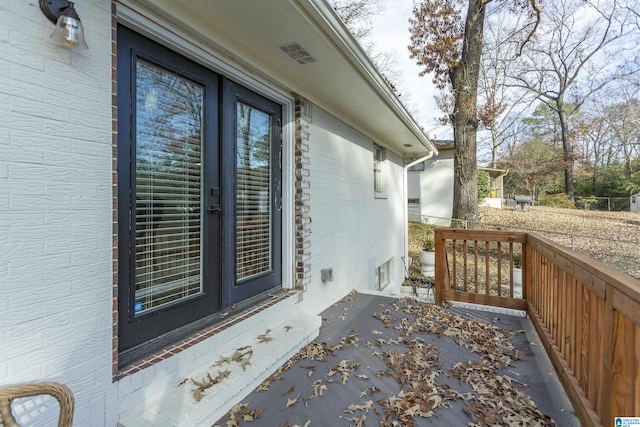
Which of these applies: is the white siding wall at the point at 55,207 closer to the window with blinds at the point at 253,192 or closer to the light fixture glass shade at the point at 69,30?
the light fixture glass shade at the point at 69,30

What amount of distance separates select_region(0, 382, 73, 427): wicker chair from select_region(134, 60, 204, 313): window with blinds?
0.80 meters

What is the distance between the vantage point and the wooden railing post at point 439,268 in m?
4.19

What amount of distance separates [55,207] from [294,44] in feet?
6.52

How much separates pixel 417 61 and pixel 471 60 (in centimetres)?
162

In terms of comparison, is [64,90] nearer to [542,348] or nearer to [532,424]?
[532,424]

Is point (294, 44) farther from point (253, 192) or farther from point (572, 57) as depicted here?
point (572, 57)

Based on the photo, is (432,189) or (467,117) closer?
(467,117)

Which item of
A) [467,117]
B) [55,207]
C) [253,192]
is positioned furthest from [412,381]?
[467,117]

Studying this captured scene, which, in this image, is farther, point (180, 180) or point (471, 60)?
point (471, 60)

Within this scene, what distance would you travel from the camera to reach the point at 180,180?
7.16ft

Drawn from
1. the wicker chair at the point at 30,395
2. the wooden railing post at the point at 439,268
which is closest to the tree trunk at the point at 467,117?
the wooden railing post at the point at 439,268

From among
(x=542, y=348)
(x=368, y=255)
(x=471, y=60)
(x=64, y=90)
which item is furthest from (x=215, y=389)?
(x=471, y=60)

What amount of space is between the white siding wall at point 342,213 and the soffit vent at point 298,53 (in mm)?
950

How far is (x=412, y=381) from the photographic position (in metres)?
2.35
